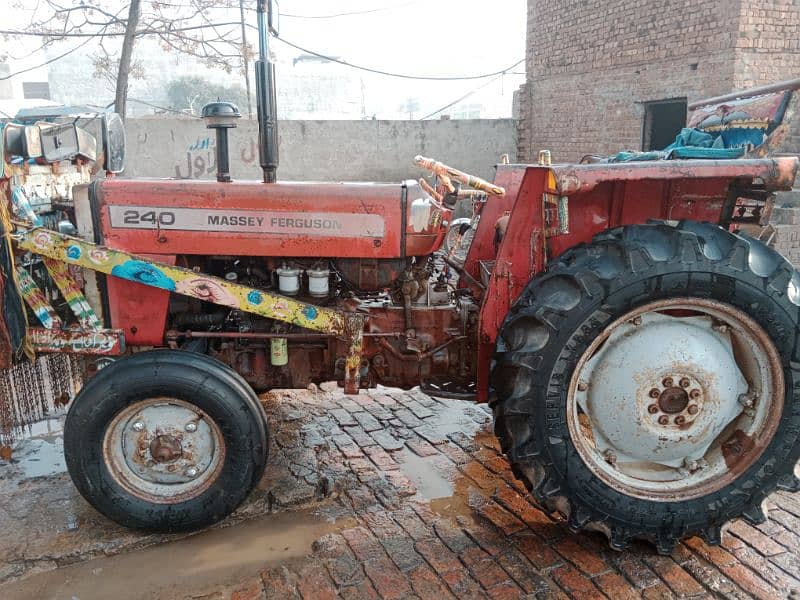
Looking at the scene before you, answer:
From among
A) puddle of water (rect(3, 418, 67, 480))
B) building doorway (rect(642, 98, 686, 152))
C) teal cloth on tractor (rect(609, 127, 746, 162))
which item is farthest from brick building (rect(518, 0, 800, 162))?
puddle of water (rect(3, 418, 67, 480))

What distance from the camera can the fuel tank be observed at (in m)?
3.00

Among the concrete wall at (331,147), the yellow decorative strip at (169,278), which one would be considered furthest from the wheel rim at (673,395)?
the concrete wall at (331,147)

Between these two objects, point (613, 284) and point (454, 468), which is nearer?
point (613, 284)

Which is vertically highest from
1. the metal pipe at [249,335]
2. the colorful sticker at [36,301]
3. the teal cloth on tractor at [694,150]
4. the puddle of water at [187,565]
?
the teal cloth on tractor at [694,150]

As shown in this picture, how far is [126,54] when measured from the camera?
450 inches

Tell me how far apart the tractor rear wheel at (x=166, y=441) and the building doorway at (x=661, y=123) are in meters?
9.22

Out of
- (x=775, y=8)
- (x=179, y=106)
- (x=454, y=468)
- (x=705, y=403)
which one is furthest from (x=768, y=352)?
(x=179, y=106)

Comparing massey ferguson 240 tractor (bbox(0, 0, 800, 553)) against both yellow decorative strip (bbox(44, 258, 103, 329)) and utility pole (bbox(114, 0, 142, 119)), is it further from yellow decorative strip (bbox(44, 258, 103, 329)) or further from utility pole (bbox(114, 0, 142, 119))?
utility pole (bbox(114, 0, 142, 119))

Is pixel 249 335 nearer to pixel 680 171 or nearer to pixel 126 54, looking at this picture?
pixel 680 171

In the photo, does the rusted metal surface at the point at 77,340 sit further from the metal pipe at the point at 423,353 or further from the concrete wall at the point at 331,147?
the concrete wall at the point at 331,147

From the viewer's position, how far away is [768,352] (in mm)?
2697

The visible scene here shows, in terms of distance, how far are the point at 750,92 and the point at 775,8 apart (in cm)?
506

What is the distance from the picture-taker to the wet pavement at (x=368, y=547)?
264 cm

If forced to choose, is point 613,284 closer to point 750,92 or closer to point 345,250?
point 345,250
